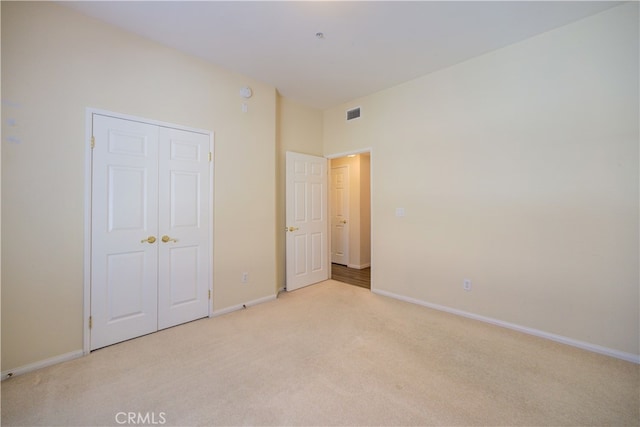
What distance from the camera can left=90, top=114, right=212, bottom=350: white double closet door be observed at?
7.63ft

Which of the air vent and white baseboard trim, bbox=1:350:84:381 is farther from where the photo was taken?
the air vent

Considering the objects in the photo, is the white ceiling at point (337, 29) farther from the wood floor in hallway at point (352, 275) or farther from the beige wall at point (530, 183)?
the wood floor in hallway at point (352, 275)

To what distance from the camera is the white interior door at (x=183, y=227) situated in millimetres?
2678

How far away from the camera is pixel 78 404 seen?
5.52 ft

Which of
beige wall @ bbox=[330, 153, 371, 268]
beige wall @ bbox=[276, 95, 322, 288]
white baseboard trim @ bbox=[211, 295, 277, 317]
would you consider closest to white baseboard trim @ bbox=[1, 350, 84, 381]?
white baseboard trim @ bbox=[211, 295, 277, 317]

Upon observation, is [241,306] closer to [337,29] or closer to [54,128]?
[54,128]

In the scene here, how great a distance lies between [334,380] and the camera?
1.90 meters

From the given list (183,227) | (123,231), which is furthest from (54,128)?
(183,227)

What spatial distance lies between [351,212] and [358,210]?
0.19m

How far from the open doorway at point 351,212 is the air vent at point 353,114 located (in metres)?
1.20

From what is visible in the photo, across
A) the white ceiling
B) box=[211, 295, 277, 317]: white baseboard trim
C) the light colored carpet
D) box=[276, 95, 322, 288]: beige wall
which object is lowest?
the light colored carpet

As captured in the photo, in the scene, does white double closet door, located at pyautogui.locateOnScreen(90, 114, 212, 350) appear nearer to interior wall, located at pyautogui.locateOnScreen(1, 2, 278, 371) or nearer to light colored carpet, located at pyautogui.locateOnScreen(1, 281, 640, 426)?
interior wall, located at pyautogui.locateOnScreen(1, 2, 278, 371)

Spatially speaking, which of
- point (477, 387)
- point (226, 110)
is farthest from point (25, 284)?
point (477, 387)

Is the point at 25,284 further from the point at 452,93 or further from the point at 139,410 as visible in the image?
the point at 452,93
